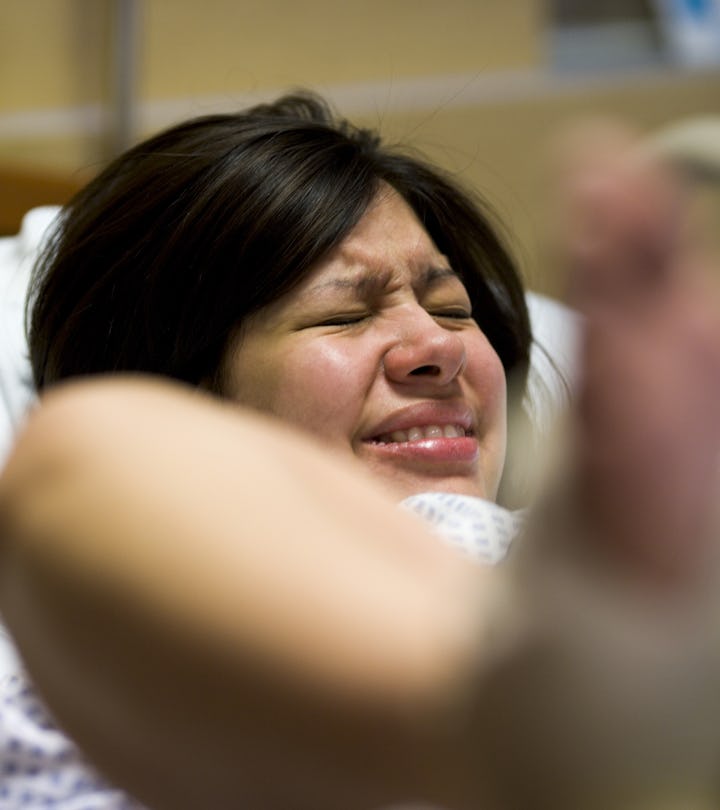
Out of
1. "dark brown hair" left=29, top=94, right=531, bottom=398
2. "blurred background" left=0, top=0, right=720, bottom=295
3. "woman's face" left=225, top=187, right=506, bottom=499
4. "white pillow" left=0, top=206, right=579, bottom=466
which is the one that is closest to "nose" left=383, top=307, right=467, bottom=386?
"woman's face" left=225, top=187, right=506, bottom=499

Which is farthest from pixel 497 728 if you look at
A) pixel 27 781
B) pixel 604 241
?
pixel 27 781

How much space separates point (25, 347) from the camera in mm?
1341

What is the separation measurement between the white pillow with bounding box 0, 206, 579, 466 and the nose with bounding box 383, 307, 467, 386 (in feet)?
0.81

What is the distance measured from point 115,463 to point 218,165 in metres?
0.64

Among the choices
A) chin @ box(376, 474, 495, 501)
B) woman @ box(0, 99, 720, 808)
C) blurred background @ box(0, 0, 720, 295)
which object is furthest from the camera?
blurred background @ box(0, 0, 720, 295)

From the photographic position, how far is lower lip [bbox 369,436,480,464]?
942 mm

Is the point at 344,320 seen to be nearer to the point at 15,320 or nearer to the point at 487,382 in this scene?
the point at 487,382

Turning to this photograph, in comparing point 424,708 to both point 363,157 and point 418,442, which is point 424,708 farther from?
point 363,157

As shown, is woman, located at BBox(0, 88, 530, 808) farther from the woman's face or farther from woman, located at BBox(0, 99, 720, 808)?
woman, located at BBox(0, 99, 720, 808)

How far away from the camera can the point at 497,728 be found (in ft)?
1.28

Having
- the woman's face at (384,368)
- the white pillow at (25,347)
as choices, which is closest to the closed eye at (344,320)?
the woman's face at (384,368)

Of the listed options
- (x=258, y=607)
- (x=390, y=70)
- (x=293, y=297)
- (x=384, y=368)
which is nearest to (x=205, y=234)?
(x=293, y=297)

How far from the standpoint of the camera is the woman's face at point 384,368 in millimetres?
949

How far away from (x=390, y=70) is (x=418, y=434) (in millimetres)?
1673
